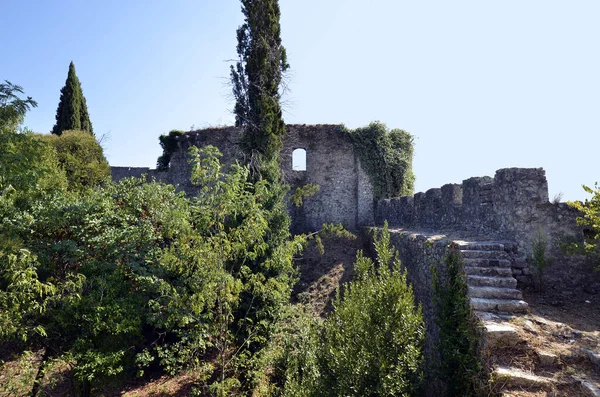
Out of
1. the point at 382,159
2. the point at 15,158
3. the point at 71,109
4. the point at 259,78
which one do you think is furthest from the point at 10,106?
the point at 71,109

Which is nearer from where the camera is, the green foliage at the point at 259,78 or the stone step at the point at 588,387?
the stone step at the point at 588,387

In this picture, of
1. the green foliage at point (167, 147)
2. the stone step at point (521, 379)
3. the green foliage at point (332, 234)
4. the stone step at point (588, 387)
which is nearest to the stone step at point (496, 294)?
the stone step at point (521, 379)

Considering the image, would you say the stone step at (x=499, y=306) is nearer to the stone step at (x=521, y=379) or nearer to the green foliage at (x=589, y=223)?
the stone step at (x=521, y=379)

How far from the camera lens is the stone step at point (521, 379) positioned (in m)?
4.07

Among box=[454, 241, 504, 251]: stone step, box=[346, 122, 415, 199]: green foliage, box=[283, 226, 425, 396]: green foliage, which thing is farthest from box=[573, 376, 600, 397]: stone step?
box=[346, 122, 415, 199]: green foliage

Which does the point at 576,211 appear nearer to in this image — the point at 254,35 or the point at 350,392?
the point at 350,392

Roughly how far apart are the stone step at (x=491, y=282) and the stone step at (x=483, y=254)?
0.54m

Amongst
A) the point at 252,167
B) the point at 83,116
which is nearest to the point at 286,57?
the point at 252,167

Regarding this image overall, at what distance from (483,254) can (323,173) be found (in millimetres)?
13709

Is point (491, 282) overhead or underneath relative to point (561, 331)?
overhead

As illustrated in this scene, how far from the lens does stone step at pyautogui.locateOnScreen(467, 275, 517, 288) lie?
18.4 feet

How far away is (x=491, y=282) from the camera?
5.63 meters

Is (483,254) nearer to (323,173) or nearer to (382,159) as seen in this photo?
(382,159)

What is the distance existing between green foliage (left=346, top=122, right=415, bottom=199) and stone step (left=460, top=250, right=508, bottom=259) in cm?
1307
